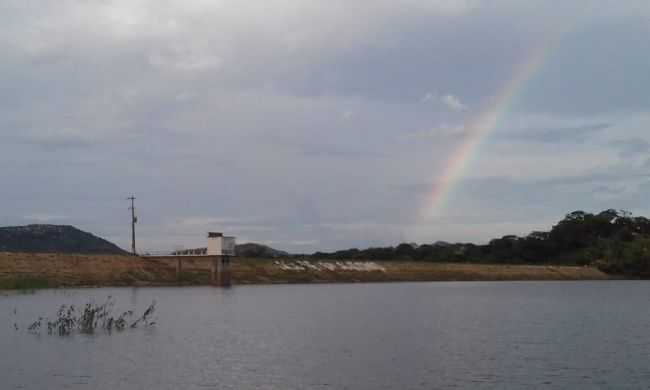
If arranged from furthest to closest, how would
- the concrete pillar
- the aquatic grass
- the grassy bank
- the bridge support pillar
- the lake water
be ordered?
the concrete pillar, the bridge support pillar, the grassy bank, the aquatic grass, the lake water

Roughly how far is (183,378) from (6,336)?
1757cm

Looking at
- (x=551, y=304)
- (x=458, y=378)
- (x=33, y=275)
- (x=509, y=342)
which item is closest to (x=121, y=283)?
(x=33, y=275)

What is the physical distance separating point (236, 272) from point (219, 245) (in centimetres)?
1063

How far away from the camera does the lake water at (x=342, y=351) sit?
97.6 ft

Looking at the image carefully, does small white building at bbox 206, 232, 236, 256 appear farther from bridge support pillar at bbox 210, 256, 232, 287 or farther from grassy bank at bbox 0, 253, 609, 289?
grassy bank at bbox 0, 253, 609, 289

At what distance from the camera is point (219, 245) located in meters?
112

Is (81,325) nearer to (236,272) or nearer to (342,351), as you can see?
(342,351)

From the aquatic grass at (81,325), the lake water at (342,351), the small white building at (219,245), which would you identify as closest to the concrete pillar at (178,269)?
the small white building at (219,245)

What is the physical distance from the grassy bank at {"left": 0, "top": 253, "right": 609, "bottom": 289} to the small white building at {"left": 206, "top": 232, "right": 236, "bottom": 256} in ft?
19.6

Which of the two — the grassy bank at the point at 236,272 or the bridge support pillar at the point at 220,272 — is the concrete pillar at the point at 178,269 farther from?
the bridge support pillar at the point at 220,272

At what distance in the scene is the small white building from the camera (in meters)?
112

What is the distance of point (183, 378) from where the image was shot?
3048 cm

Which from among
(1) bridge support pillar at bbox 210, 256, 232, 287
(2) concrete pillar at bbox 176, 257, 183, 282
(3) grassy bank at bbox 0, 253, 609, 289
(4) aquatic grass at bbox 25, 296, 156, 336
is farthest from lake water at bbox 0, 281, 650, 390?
(2) concrete pillar at bbox 176, 257, 183, 282

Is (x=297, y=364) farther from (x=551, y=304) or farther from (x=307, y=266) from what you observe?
(x=307, y=266)
